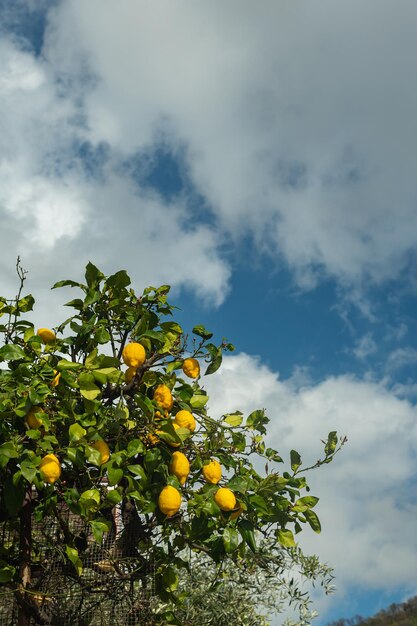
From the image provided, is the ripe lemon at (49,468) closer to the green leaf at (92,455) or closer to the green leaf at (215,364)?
the green leaf at (92,455)

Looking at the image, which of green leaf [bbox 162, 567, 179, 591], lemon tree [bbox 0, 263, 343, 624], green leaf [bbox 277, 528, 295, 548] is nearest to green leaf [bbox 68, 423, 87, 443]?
lemon tree [bbox 0, 263, 343, 624]

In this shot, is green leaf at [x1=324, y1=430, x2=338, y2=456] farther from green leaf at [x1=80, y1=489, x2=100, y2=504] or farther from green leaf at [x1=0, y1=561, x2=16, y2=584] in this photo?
green leaf at [x1=0, y1=561, x2=16, y2=584]

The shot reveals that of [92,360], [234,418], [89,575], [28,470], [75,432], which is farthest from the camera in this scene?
[234,418]

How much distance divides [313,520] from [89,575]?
54.3 inches

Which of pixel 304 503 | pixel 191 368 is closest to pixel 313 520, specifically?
pixel 304 503

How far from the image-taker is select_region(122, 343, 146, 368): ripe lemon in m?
3.74

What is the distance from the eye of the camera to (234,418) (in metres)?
4.19

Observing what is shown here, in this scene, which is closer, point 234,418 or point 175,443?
point 175,443

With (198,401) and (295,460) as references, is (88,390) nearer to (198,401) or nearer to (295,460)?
(198,401)

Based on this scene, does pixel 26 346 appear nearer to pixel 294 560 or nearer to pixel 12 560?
pixel 12 560

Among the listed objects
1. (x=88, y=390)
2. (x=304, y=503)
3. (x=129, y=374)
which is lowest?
(x=304, y=503)

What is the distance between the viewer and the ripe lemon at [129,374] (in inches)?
150

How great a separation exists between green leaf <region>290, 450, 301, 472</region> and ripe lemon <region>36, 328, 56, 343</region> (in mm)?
1638

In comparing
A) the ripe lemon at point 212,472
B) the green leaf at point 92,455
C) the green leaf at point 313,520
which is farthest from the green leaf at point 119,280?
the green leaf at point 313,520
